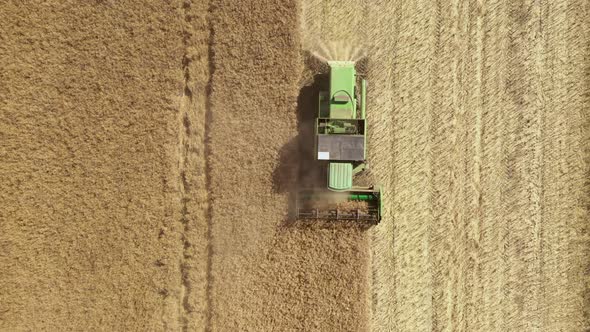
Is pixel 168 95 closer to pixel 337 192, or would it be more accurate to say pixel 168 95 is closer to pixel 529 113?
pixel 337 192

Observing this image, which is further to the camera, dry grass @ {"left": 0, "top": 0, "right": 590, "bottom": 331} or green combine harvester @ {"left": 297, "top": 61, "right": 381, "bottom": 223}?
dry grass @ {"left": 0, "top": 0, "right": 590, "bottom": 331}

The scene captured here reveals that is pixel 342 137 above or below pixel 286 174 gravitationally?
above

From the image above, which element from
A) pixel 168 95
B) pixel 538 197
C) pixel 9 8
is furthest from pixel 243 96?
pixel 538 197

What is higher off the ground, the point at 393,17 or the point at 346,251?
the point at 393,17

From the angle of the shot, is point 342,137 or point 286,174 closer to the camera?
point 342,137
